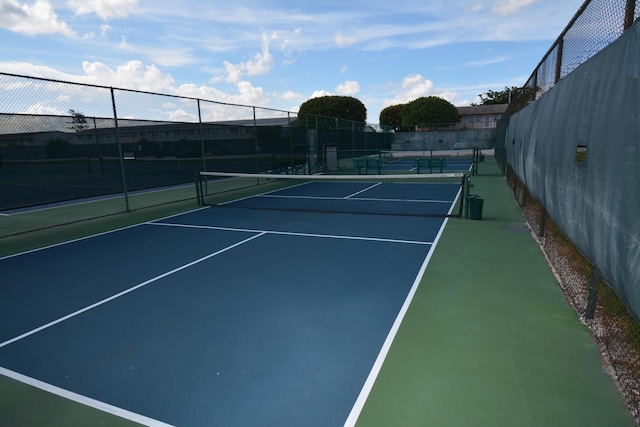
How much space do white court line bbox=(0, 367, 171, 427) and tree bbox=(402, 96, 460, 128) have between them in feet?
190

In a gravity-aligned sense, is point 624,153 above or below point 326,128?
below

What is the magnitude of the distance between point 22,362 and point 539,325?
6065 millimetres

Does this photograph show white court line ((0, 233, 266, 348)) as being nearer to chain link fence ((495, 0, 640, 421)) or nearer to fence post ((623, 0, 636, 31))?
chain link fence ((495, 0, 640, 421))

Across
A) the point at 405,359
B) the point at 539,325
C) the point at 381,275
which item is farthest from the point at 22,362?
the point at 539,325

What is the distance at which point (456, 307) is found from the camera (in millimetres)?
5160

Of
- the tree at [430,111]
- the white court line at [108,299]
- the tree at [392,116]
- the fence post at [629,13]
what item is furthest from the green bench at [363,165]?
the tree at [392,116]

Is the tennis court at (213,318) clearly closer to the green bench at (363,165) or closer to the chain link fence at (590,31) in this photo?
the chain link fence at (590,31)

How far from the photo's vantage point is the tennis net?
11.9 m

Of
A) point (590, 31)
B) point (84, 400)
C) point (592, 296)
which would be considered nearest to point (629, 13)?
point (590, 31)

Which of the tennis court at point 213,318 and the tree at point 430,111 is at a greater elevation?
the tree at point 430,111

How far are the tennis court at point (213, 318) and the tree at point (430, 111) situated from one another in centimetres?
5207

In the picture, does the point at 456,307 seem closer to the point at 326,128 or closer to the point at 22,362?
the point at 22,362

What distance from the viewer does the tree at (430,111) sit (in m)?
57.1

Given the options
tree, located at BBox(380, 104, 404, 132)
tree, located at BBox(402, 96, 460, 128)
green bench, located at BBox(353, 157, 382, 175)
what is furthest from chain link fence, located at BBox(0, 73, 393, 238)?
tree, located at BBox(380, 104, 404, 132)
